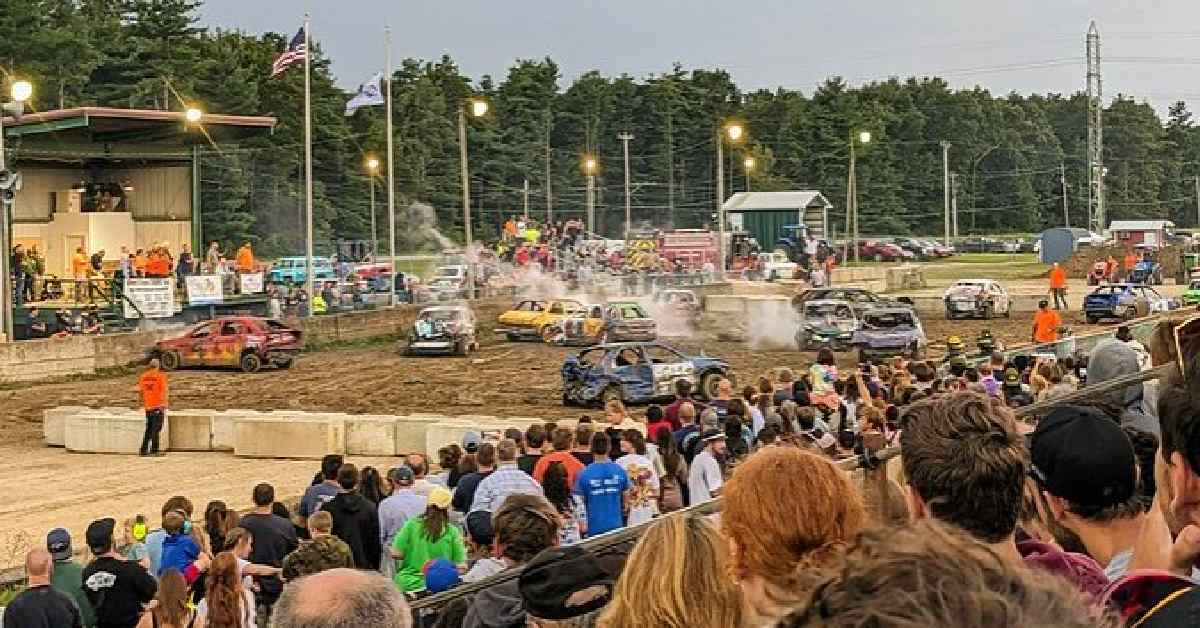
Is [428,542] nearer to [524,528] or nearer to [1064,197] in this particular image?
[524,528]

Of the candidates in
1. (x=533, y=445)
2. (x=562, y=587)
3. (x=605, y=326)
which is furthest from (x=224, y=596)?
(x=605, y=326)

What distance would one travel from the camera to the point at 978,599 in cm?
163

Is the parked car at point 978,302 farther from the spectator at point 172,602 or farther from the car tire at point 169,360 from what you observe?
the spectator at point 172,602

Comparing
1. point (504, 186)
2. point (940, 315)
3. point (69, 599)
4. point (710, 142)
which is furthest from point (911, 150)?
point (69, 599)

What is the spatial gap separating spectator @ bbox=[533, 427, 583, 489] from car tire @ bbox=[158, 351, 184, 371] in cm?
2823

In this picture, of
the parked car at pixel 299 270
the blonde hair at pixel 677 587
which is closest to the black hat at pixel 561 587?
the blonde hair at pixel 677 587

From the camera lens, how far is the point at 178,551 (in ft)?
33.5

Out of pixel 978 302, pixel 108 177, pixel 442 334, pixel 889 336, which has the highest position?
pixel 108 177

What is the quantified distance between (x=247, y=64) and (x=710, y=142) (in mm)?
44290

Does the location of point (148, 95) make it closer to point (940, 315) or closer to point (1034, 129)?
point (940, 315)

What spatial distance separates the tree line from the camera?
8606 centimetres

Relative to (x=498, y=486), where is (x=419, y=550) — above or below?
below

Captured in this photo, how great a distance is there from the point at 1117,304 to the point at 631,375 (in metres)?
22.6

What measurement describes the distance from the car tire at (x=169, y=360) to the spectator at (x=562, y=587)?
3484cm
